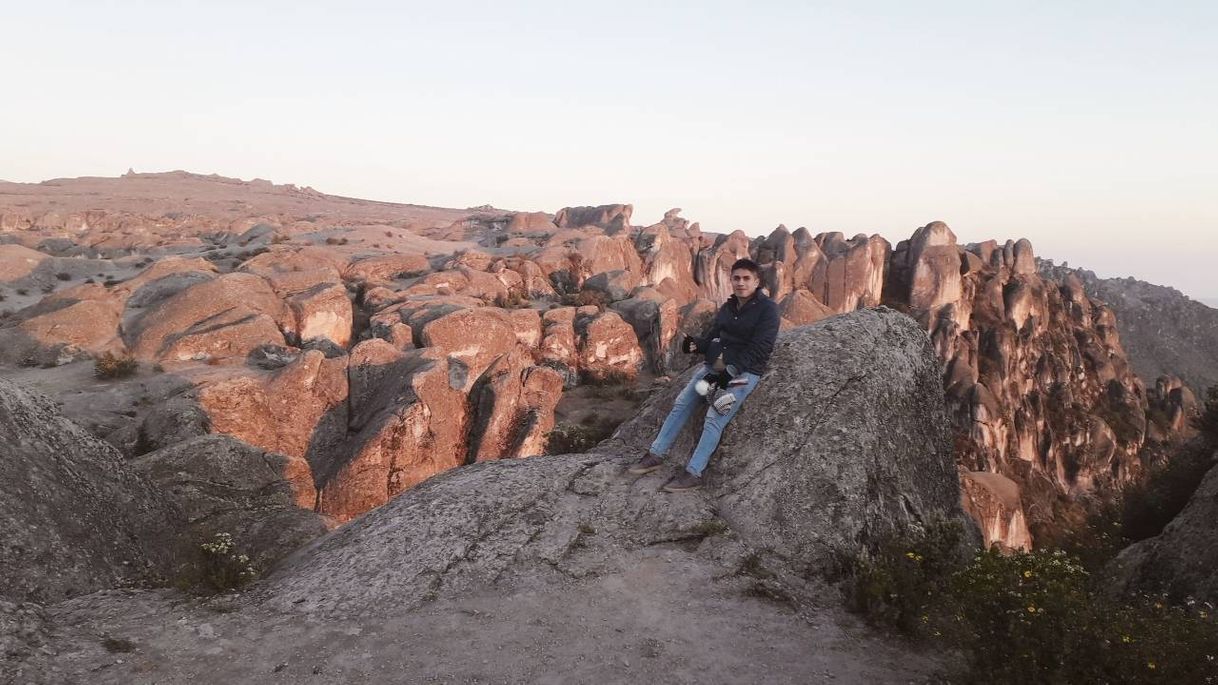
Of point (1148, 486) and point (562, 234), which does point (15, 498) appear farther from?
point (562, 234)

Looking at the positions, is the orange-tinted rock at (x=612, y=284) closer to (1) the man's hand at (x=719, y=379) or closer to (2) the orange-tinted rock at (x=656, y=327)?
(2) the orange-tinted rock at (x=656, y=327)

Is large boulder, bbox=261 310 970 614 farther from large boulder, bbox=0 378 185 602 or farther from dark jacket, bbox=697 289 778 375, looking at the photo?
large boulder, bbox=0 378 185 602

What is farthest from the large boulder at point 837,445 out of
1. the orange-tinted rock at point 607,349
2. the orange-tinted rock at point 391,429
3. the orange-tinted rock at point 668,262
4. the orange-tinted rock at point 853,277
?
the orange-tinted rock at point 853,277

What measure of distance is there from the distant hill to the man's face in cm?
13786

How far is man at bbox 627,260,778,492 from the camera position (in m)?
10.1

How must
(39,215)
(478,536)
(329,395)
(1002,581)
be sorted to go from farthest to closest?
(39,215), (329,395), (478,536), (1002,581)

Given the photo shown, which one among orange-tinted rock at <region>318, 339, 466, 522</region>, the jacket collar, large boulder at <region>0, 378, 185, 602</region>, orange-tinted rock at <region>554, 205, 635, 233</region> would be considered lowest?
orange-tinted rock at <region>318, 339, 466, 522</region>

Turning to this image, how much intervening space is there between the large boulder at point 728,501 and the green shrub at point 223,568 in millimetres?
371

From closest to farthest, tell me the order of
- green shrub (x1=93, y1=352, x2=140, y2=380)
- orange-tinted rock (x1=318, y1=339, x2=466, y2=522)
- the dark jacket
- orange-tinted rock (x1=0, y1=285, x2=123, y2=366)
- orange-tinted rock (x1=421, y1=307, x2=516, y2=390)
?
the dark jacket → orange-tinted rock (x1=318, y1=339, x2=466, y2=522) → green shrub (x1=93, y1=352, x2=140, y2=380) → orange-tinted rock (x1=0, y1=285, x2=123, y2=366) → orange-tinted rock (x1=421, y1=307, x2=516, y2=390)

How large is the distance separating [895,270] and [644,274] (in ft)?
129

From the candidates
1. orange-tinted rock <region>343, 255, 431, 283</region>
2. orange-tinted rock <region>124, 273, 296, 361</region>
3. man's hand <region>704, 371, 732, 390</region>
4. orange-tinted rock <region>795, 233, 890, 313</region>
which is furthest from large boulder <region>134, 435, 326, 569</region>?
orange-tinted rock <region>795, 233, 890, 313</region>

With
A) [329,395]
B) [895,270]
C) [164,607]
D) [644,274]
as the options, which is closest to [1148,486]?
[164,607]

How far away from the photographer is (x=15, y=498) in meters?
7.86

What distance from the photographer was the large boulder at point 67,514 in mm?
7555
